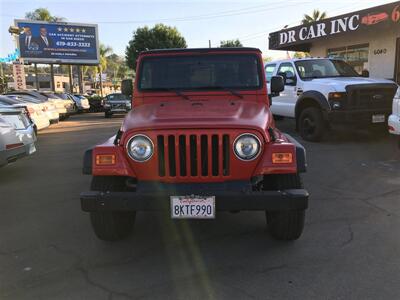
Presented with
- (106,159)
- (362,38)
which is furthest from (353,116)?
(362,38)

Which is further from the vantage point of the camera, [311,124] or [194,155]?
[311,124]

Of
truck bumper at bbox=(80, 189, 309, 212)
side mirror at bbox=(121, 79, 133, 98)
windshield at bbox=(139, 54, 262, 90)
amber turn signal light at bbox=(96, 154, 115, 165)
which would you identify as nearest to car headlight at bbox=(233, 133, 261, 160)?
truck bumper at bbox=(80, 189, 309, 212)

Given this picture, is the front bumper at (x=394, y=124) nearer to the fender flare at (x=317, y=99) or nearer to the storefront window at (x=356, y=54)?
the fender flare at (x=317, y=99)

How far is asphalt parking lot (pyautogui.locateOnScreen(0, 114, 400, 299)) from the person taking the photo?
339 centimetres

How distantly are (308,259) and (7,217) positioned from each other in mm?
3670

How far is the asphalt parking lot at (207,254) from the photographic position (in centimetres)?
339

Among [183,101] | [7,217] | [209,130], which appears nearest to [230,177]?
[209,130]

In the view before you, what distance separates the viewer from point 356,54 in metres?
16.9

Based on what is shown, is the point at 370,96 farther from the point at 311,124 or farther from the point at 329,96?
the point at 311,124

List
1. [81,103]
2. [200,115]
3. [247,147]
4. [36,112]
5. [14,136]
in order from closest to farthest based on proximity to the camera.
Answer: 1. [247,147]
2. [200,115]
3. [14,136]
4. [36,112]
5. [81,103]

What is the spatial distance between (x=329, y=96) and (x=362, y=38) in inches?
304

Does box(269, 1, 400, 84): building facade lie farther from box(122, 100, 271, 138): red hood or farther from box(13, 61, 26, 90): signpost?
box(13, 61, 26, 90): signpost

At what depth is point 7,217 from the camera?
17.5 ft

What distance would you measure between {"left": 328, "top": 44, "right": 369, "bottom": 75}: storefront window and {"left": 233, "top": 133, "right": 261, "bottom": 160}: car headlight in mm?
14184
